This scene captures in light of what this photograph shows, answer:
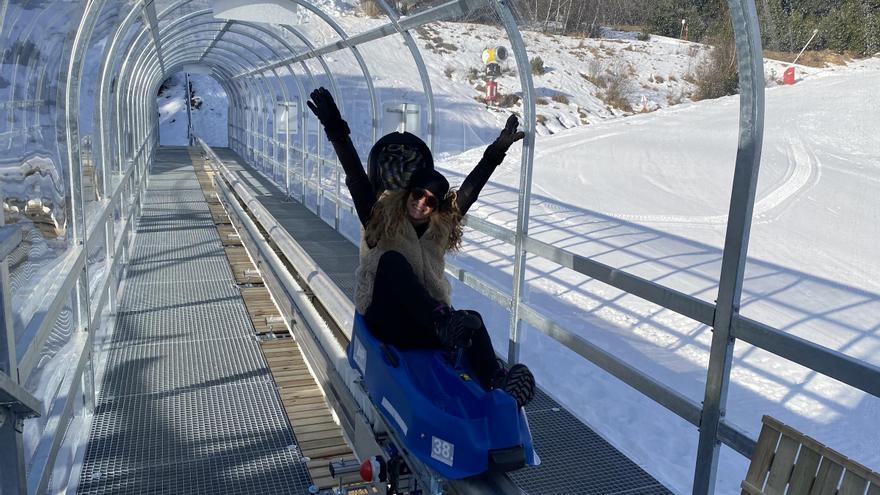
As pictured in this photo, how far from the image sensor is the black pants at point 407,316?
2863 millimetres

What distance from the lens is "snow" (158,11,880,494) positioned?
→ 277 inches

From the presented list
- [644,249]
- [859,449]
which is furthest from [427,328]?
[644,249]

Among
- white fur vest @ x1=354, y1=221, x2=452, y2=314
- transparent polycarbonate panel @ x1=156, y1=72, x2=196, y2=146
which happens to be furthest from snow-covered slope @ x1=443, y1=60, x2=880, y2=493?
transparent polycarbonate panel @ x1=156, y1=72, x2=196, y2=146

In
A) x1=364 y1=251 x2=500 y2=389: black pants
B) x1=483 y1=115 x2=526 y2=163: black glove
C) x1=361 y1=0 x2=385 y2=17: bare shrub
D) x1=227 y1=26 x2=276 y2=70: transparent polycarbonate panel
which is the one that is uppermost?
x1=227 y1=26 x2=276 y2=70: transparent polycarbonate panel

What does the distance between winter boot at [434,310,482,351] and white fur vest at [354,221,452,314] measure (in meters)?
0.47

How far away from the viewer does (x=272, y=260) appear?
613 centimetres

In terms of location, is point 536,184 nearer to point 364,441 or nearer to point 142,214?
point 142,214

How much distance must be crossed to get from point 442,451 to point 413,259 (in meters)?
0.87

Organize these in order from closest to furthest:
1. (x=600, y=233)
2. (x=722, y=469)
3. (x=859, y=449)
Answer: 1. (x=722, y=469)
2. (x=859, y=449)
3. (x=600, y=233)

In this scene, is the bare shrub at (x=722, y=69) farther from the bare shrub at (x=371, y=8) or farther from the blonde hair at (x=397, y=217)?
the bare shrub at (x=371, y=8)

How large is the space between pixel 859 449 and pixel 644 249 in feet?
28.2

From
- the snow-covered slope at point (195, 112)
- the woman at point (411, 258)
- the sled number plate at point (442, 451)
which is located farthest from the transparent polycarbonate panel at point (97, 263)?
the snow-covered slope at point (195, 112)

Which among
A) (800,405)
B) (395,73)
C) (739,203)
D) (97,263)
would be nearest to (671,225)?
(395,73)

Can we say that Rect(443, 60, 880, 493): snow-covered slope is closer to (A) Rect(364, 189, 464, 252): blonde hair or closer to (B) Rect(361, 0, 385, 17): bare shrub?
(A) Rect(364, 189, 464, 252): blonde hair
